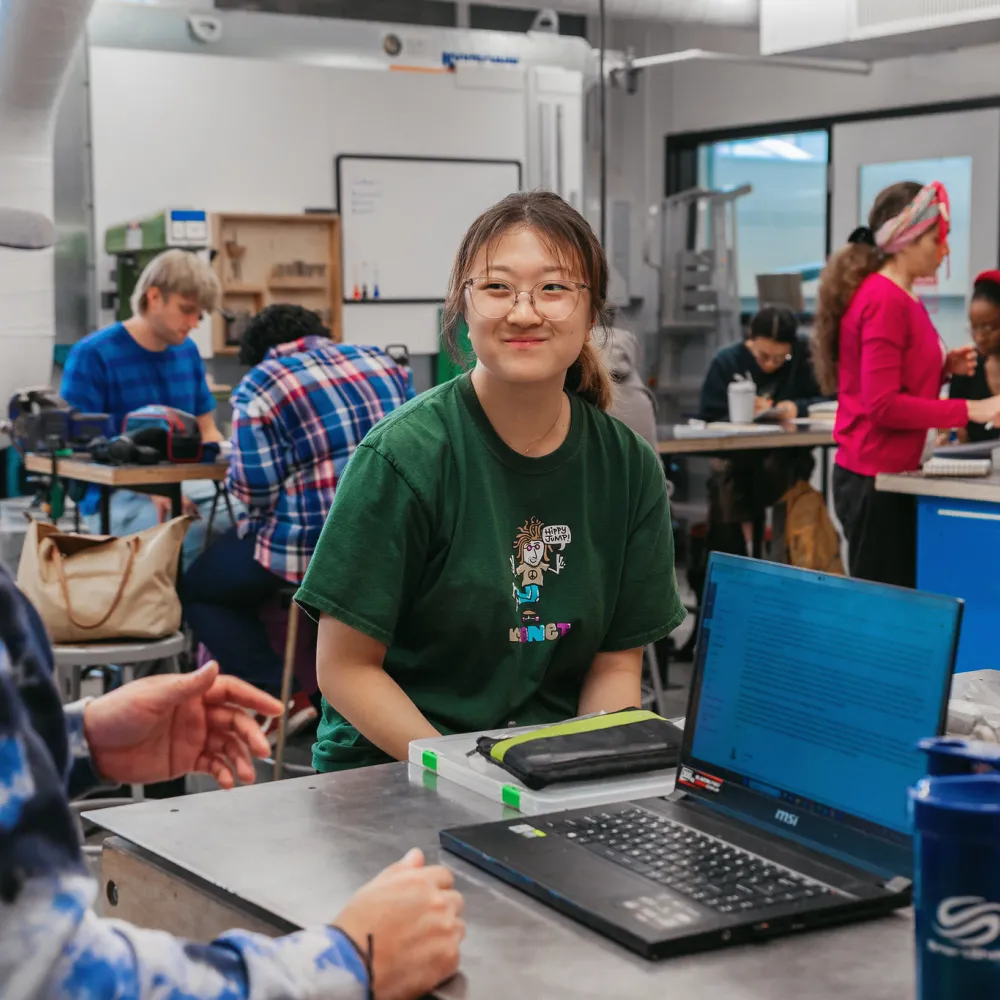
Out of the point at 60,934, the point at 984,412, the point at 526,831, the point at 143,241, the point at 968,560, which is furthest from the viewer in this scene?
the point at 143,241

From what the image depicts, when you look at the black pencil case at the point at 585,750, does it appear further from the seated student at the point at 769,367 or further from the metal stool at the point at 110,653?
the seated student at the point at 769,367

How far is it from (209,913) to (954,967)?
0.65m

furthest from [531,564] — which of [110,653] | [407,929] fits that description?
[110,653]

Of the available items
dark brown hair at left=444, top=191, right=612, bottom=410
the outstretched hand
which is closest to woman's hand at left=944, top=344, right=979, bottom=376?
dark brown hair at left=444, top=191, right=612, bottom=410

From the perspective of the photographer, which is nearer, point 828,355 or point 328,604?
point 328,604

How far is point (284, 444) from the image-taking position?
3699 mm

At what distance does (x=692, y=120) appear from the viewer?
870cm

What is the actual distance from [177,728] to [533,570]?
68cm

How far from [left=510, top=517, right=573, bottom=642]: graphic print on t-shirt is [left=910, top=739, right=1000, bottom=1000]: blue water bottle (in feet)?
3.16

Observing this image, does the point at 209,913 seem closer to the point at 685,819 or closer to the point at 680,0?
the point at 685,819

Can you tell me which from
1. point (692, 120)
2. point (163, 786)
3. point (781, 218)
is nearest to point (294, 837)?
point (163, 786)

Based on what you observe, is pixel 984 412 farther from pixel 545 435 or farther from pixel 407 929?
pixel 407 929

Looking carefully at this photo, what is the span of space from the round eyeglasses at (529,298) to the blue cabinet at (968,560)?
2.04 meters

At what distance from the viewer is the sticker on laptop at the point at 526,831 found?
128cm
